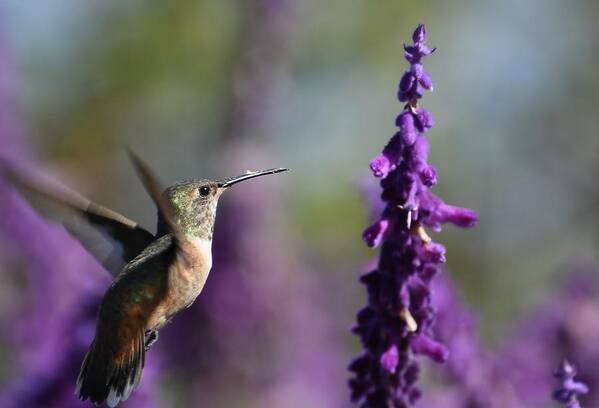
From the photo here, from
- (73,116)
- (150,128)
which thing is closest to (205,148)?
(150,128)

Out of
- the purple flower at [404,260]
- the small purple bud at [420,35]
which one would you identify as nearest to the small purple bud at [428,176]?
the purple flower at [404,260]

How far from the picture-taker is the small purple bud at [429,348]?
12.3 ft

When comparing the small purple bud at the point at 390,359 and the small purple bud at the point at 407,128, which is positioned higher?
the small purple bud at the point at 407,128

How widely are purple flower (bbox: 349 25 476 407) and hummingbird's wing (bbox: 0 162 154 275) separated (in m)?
1.50

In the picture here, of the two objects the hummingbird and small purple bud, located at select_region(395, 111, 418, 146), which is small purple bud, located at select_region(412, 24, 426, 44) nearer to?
small purple bud, located at select_region(395, 111, 418, 146)

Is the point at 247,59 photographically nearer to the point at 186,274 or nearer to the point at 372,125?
the point at 372,125

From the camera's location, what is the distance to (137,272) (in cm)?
469

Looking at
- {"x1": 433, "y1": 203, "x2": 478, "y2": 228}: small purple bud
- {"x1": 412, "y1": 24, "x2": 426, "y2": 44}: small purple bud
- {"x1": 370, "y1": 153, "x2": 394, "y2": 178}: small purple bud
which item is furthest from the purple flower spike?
{"x1": 412, "y1": 24, "x2": 426, "y2": 44}: small purple bud

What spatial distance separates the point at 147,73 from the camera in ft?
47.4

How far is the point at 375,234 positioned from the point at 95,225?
68.9 inches

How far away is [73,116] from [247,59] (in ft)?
17.5

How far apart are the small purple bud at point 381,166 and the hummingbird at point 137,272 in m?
0.95

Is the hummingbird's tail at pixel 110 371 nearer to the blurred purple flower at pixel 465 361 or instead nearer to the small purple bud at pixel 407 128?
the blurred purple flower at pixel 465 361

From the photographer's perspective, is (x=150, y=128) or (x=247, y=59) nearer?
(x=247, y=59)
